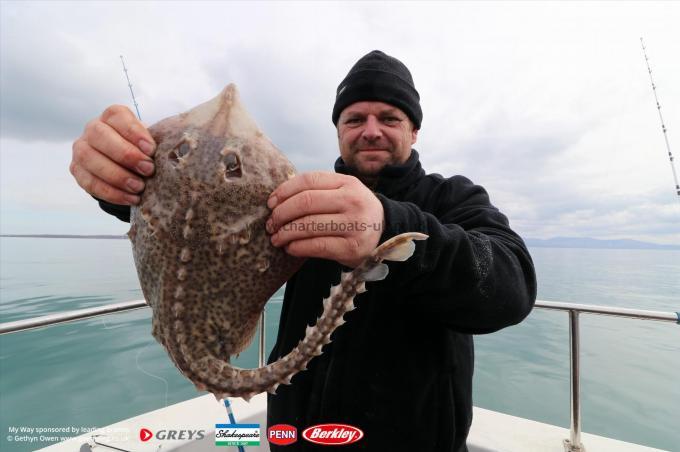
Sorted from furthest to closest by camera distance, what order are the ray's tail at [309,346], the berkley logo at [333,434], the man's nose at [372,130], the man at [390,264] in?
1. the man's nose at [372,130]
2. the berkley logo at [333,434]
3. the man at [390,264]
4. the ray's tail at [309,346]

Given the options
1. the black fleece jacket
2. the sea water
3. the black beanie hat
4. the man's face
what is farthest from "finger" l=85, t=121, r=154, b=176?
the sea water

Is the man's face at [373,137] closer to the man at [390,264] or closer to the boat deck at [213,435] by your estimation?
the man at [390,264]

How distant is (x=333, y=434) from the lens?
186cm

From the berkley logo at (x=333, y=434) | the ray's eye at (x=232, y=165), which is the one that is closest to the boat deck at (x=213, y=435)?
the berkley logo at (x=333, y=434)

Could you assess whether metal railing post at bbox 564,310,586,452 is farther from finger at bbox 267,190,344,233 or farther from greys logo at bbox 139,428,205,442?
greys logo at bbox 139,428,205,442

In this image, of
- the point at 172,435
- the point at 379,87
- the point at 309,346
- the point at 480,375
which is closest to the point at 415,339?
the point at 309,346

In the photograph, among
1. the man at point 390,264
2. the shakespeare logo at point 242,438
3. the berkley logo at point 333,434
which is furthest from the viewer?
the shakespeare logo at point 242,438

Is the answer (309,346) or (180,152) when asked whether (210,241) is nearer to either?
(180,152)

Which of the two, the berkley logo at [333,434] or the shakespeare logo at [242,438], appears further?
the shakespeare logo at [242,438]

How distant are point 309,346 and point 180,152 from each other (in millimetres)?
880

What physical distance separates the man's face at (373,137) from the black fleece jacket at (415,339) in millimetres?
507

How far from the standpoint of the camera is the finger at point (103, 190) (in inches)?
55.0

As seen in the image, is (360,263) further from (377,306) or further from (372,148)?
(372,148)

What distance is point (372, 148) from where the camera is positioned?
255 cm
